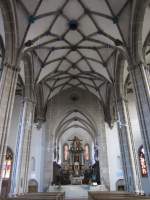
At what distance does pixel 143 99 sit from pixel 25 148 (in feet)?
27.2

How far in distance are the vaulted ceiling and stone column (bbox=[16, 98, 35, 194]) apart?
2.72 m

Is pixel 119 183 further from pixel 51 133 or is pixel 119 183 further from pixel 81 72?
pixel 81 72

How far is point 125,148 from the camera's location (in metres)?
13.2

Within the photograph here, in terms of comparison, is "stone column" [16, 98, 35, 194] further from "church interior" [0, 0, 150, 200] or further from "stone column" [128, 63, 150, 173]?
"stone column" [128, 63, 150, 173]

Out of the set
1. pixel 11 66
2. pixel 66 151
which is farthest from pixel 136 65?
pixel 66 151

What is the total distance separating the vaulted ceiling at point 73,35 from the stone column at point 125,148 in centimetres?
294

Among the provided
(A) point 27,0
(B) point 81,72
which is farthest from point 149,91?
(B) point 81,72

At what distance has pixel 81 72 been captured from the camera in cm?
1814

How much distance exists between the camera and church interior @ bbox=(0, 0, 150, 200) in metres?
9.84

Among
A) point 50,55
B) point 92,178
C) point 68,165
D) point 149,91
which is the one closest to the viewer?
point 149,91

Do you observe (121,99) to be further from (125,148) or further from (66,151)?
(66,151)

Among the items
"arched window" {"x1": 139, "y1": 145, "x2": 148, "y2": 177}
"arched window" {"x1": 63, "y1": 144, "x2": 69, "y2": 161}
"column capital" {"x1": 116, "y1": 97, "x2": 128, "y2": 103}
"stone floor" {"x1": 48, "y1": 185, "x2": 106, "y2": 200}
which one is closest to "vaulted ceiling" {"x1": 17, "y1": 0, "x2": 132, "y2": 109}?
"column capital" {"x1": 116, "y1": 97, "x2": 128, "y2": 103}

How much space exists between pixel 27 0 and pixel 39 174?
14.6m

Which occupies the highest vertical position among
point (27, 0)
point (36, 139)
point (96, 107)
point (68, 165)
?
point (27, 0)
